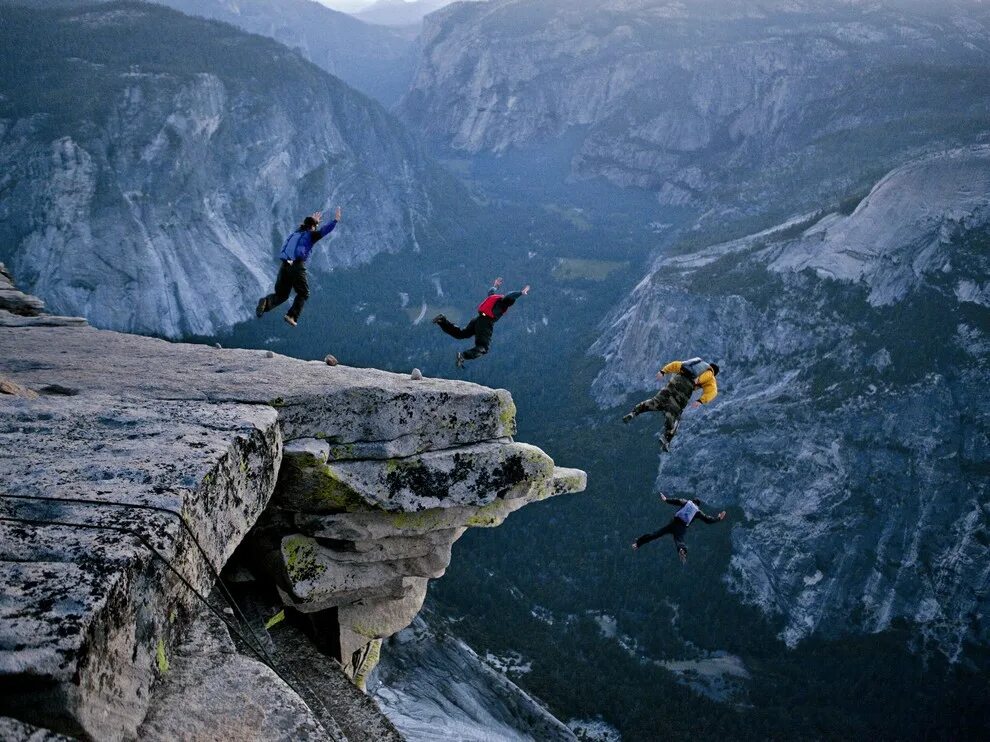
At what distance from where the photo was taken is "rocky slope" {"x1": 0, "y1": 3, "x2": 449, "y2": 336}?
84.2 m

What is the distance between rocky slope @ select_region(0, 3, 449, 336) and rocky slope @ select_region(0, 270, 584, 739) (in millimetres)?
78909

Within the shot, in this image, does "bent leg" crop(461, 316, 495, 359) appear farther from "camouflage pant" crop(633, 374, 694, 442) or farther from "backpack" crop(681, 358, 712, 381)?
"backpack" crop(681, 358, 712, 381)

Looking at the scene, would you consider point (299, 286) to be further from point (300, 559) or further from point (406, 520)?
point (300, 559)

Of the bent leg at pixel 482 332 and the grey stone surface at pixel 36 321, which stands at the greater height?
the bent leg at pixel 482 332

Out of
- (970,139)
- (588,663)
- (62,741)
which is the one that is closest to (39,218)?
(588,663)

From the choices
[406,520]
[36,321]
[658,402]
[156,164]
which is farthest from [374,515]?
[156,164]

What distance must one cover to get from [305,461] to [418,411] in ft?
8.09

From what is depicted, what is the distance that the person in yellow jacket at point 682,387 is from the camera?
778 inches

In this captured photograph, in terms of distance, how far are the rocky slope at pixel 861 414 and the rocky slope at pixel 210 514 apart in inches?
2826

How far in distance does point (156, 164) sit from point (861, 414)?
99717mm

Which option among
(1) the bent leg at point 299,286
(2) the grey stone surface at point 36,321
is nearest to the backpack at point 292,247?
(1) the bent leg at point 299,286

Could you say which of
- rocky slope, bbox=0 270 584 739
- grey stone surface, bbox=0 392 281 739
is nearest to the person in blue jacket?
rocky slope, bbox=0 270 584 739

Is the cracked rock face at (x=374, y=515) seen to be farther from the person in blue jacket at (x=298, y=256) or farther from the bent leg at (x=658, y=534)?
the bent leg at (x=658, y=534)

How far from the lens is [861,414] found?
256ft
